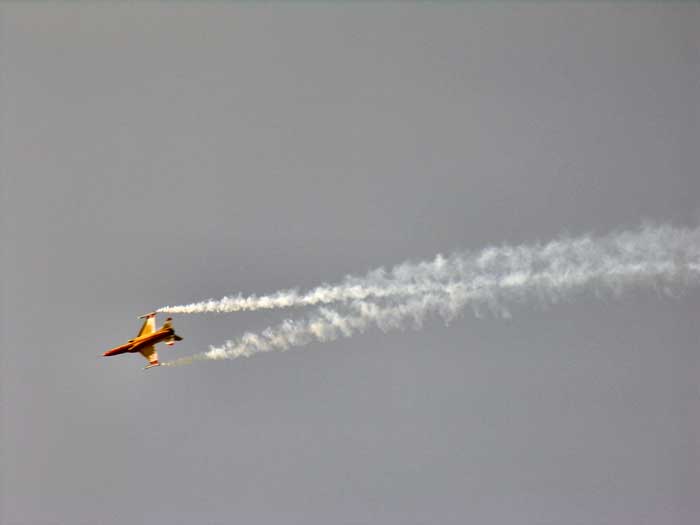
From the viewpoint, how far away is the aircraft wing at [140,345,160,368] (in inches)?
2502

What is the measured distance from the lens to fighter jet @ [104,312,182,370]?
62.7 metres

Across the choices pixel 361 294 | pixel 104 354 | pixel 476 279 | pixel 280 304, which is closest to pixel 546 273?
pixel 476 279

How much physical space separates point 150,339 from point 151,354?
1.18m

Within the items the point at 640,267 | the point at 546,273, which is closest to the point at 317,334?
the point at 546,273

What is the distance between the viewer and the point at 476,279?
58562mm

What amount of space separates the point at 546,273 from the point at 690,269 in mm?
6802

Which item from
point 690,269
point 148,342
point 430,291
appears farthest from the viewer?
point 148,342

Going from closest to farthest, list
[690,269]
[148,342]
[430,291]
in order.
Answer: [690,269] < [430,291] < [148,342]

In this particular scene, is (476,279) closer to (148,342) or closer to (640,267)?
(640,267)

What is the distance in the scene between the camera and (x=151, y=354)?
63875 mm

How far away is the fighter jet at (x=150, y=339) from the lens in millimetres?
62688

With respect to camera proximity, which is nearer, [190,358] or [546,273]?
[546,273]

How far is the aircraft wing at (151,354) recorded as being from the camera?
63.6 m

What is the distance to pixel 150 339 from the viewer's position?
6306cm
